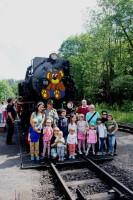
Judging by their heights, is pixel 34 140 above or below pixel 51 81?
below

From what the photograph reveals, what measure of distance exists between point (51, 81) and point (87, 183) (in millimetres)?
6131

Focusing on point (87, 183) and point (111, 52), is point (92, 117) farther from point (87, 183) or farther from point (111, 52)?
point (111, 52)

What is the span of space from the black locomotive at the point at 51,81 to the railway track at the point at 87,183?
379cm

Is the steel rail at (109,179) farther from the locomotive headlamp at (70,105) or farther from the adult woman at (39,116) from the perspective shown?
the locomotive headlamp at (70,105)

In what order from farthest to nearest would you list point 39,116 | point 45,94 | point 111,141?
point 45,94
point 111,141
point 39,116

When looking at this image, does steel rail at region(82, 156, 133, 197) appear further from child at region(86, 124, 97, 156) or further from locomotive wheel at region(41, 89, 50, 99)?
locomotive wheel at region(41, 89, 50, 99)

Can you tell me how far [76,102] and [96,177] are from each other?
20.6 feet

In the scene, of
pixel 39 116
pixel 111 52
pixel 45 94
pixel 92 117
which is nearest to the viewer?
pixel 39 116

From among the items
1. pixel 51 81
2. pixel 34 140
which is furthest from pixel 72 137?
pixel 51 81

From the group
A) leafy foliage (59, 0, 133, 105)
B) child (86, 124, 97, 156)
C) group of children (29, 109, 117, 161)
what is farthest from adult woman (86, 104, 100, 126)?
leafy foliage (59, 0, 133, 105)

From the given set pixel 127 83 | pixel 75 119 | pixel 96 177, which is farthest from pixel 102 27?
pixel 96 177

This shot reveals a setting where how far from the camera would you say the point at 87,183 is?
830cm

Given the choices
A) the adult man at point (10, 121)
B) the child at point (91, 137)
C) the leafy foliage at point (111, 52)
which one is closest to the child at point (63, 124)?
the child at point (91, 137)

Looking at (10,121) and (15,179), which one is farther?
(10,121)
